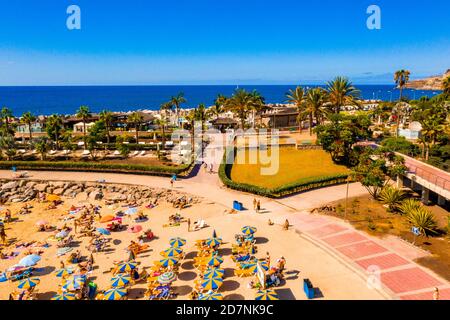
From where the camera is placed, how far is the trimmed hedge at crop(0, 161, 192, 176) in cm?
4450

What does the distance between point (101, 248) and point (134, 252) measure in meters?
3.45

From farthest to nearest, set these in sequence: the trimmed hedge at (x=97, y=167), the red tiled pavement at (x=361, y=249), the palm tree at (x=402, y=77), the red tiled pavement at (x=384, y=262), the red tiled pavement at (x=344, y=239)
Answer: the palm tree at (x=402, y=77)
the trimmed hedge at (x=97, y=167)
the red tiled pavement at (x=344, y=239)
the red tiled pavement at (x=361, y=249)
the red tiled pavement at (x=384, y=262)

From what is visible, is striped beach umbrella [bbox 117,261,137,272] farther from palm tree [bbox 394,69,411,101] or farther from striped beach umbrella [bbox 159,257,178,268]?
palm tree [bbox 394,69,411,101]

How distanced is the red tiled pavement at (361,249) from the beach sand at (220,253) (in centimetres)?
133

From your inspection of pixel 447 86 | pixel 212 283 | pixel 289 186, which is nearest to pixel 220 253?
pixel 212 283

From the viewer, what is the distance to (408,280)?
2072 cm

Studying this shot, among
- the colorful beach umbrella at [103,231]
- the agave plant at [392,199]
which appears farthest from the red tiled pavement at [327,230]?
the colorful beach umbrella at [103,231]

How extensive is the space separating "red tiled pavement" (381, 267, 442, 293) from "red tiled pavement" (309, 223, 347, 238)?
627 centimetres

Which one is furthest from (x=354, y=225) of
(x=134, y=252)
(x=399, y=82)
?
(x=399, y=82)

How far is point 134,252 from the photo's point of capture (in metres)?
26.3

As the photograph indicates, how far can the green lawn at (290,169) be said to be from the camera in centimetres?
4144

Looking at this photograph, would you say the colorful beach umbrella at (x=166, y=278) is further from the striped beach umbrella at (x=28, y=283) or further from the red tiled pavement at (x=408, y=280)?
the red tiled pavement at (x=408, y=280)

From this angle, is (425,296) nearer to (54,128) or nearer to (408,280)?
(408,280)
